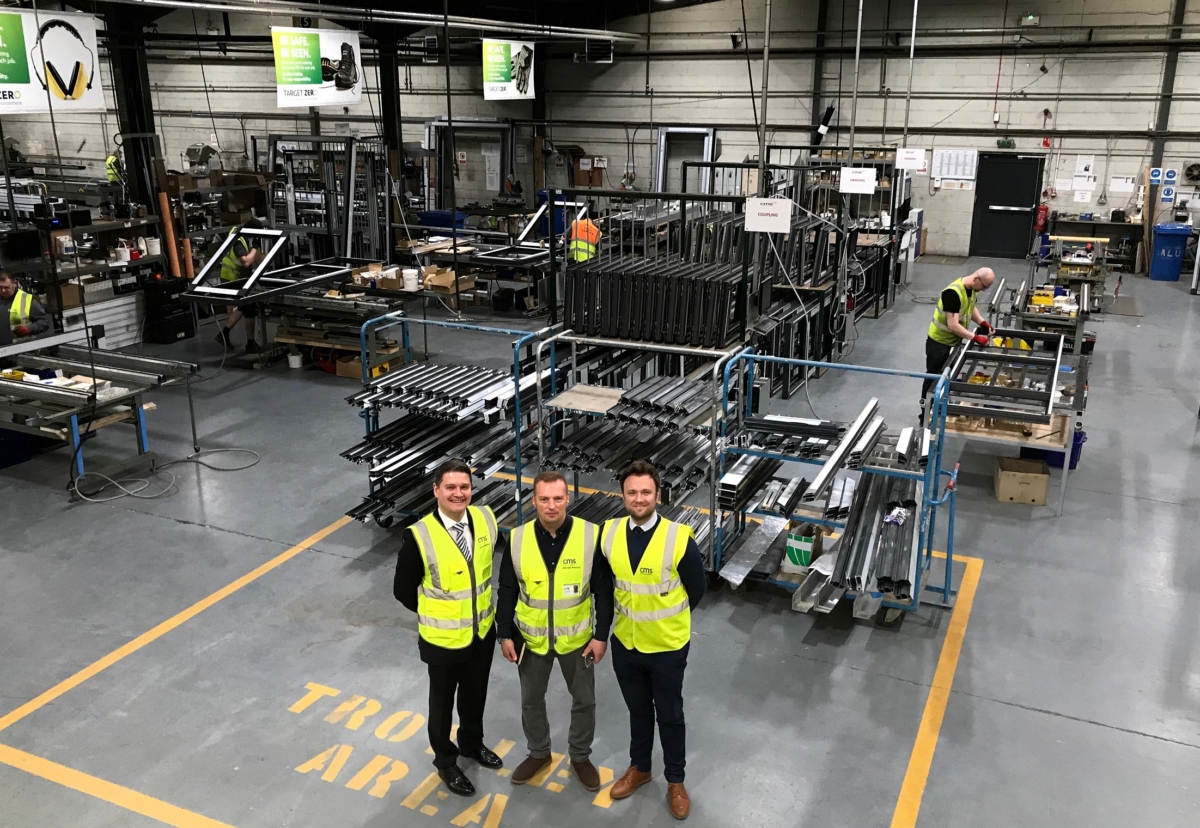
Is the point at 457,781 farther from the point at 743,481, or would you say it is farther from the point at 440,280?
the point at 440,280

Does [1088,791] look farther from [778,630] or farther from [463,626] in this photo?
[463,626]

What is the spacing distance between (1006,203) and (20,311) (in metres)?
16.7

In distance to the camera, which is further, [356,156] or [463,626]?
[356,156]

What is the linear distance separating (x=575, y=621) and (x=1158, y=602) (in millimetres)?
4246

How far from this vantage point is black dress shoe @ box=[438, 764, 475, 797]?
4.36 metres

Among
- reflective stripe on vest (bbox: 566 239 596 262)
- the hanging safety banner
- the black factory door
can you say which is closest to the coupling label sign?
the hanging safety banner

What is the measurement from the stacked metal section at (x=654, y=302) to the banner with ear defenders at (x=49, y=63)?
5675mm

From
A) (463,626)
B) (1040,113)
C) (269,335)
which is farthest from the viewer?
(1040,113)

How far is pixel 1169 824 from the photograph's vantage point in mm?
4207

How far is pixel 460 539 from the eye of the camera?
3990 mm

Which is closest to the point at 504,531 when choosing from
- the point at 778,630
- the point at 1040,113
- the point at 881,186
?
the point at 778,630

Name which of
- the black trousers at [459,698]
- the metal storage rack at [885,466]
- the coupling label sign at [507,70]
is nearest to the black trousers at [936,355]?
the metal storage rack at [885,466]

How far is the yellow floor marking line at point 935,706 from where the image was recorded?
4.32 metres

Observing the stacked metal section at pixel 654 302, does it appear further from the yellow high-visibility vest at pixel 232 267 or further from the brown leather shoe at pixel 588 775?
the yellow high-visibility vest at pixel 232 267
